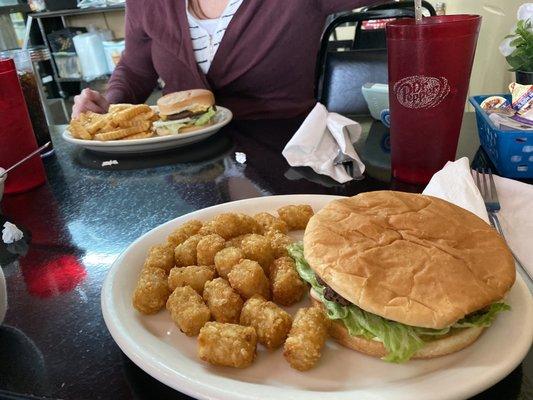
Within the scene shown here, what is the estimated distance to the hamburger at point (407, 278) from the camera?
67cm

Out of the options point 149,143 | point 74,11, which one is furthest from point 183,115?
point 74,11

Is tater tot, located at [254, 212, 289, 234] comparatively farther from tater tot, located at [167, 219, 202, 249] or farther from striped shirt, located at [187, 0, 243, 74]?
striped shirt, located at [187, 0, 243, 74]

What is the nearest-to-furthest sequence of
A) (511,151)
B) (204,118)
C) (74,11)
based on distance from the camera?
(511,151)
(204,118)
(74,11)

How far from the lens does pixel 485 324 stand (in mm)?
690

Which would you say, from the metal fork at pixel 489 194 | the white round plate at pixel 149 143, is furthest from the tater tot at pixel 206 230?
the white round plate at pixel 149 143

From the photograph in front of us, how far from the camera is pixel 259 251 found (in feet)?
3.03

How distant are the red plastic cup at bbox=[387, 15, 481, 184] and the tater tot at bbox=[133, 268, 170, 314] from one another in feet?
2.30

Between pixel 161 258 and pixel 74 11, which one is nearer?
pixel 161 258

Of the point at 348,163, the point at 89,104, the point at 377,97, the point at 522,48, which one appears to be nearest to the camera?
the point at 348,163

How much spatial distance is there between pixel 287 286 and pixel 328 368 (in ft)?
0.57

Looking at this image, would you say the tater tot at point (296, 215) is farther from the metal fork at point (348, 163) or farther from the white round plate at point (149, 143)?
the white round plate at point (149, 143)

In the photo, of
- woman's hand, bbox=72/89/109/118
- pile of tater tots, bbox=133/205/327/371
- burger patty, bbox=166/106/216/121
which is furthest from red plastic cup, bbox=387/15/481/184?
woman's hand, bbox=72/89/109/118

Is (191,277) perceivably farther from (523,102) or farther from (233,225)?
(523,102)

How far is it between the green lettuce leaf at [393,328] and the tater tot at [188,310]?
21 centimetres
